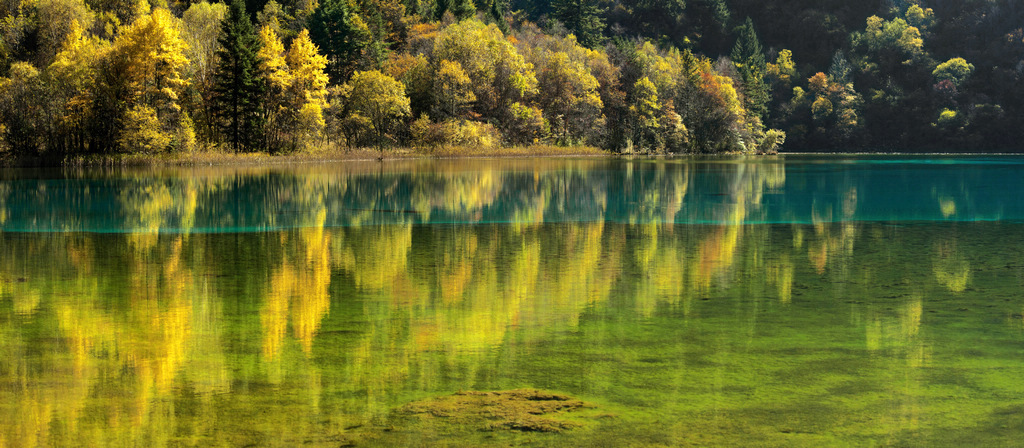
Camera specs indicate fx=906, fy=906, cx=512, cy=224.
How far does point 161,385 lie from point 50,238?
508 inches

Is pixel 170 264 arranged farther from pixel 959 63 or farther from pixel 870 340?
pixel 959 63

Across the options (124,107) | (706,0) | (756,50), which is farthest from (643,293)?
(706,0)

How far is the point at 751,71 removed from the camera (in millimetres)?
143750

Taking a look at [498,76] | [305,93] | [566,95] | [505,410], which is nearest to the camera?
[505,410]

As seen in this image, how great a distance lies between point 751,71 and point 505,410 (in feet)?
474

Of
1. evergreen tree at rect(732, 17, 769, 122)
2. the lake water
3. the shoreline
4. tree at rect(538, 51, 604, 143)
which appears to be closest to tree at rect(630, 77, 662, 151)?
tree at rect(538, 51, 604, 143)

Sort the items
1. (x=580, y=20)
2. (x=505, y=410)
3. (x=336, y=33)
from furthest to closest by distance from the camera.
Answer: (x=580, y=20) → (x=336, y=33) → (x=505, y=410)

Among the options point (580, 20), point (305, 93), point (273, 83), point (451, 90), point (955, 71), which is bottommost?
point (305, 93)

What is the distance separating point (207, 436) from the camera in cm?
627

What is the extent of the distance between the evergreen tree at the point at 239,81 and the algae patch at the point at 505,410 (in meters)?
62.4

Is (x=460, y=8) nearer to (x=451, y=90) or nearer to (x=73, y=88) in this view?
(x=451, y=90)

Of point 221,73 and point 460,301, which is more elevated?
point 221,73

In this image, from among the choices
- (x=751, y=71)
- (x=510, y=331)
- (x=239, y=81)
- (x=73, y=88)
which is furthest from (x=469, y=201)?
(x=751, y=71)

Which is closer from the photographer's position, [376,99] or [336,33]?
[376,99]
